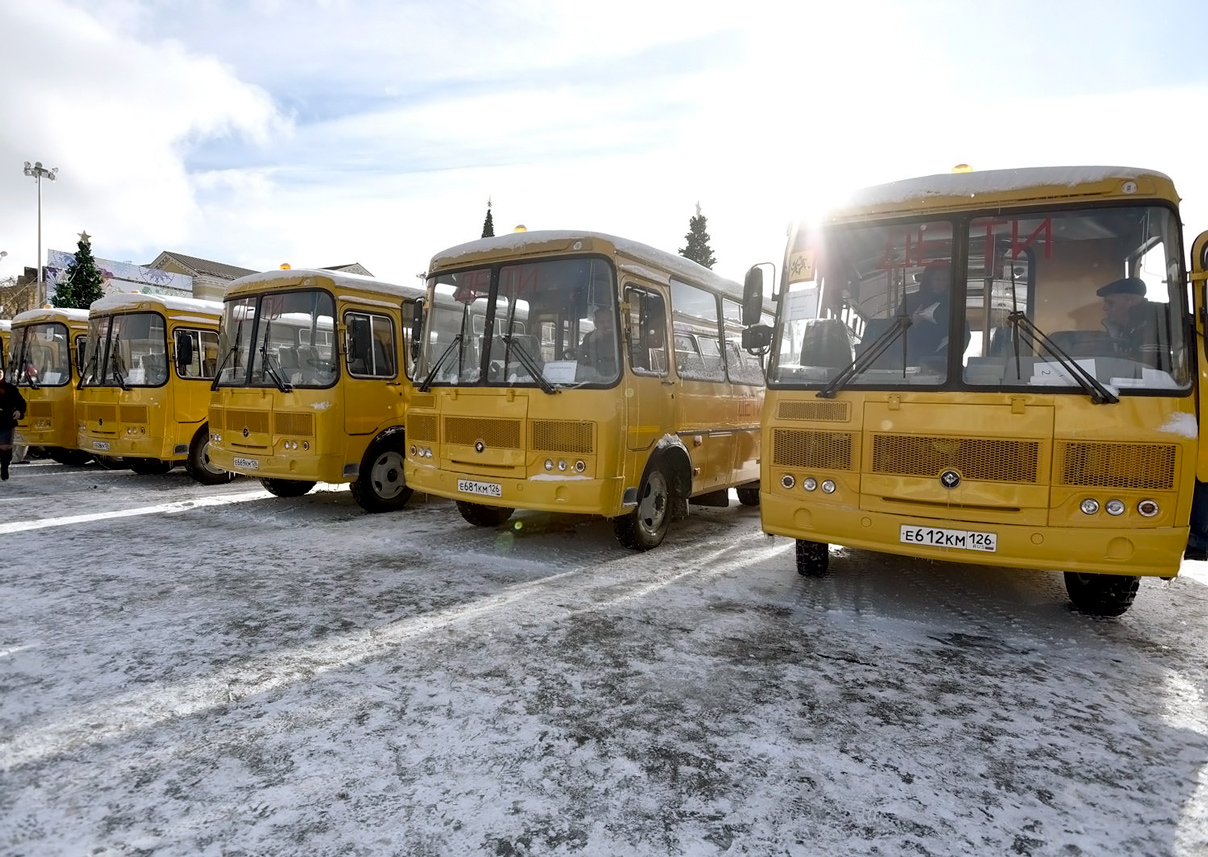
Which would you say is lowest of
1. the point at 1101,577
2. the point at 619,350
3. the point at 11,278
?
the point at 1101,577

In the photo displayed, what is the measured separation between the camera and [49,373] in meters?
12.9

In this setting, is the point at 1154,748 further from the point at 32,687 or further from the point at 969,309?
the point at 32,687

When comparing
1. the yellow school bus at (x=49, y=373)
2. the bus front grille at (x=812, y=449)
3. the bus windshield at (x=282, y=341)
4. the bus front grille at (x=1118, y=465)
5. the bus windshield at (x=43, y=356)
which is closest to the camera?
the bus front grille at (x=1118, y=465)

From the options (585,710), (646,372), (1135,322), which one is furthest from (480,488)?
(1135,322)

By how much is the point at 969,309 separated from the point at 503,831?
13.4ft

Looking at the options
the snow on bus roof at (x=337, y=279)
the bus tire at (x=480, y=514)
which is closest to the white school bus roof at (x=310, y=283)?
the snow on bus roof at (x=337, y=279)

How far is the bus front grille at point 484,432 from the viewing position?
6.48 m

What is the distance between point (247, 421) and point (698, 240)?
48.2m

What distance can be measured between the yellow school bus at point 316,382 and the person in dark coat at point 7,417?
187 inches

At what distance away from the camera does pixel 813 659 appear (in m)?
4.18

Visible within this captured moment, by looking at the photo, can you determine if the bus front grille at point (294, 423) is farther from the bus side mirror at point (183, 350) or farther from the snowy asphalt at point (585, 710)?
the bus side mirror at point (183, 350)

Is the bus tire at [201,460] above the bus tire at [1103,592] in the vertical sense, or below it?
above

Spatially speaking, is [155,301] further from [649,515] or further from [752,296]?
[752,296]

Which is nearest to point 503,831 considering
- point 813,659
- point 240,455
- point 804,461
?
point 813,659
